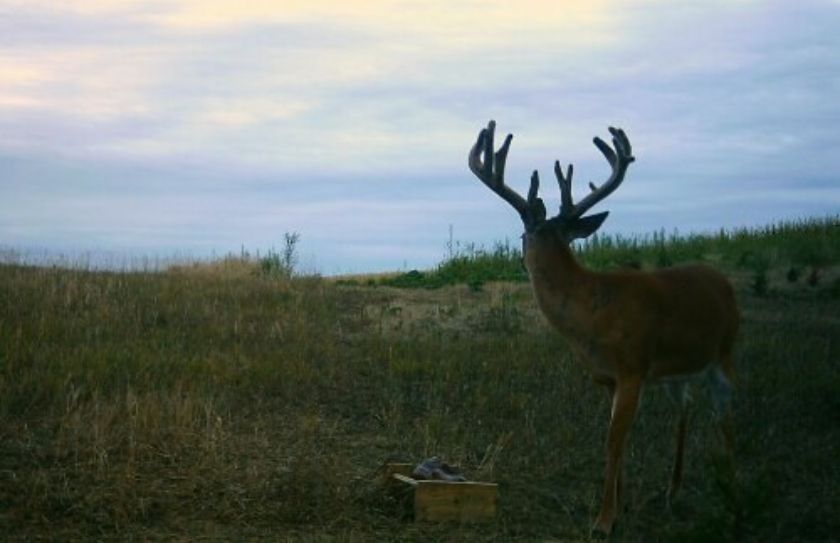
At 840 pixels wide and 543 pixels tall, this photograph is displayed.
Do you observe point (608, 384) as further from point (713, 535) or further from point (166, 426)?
point (166, 426)

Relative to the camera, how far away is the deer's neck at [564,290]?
9.47 metres

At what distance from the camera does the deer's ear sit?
981cm

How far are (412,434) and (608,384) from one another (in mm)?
2356

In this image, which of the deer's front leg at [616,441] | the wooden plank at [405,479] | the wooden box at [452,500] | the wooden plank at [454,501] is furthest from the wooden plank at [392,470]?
the deer's front leg at [616,441]

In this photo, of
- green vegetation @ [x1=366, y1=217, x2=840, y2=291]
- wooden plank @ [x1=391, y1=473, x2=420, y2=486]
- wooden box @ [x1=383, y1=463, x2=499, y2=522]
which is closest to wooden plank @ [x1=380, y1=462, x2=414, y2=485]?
wooden plank @ [x1=391, y1=473, x2=420, y2=486]

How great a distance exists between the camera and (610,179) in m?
10.1

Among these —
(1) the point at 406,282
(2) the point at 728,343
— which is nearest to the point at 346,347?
(2) the point at 728,343

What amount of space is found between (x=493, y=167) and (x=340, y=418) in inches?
119

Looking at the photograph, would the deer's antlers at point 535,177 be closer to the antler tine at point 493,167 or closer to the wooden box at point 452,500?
the antler tine at point 493,167

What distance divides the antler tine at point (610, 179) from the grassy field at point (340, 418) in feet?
6.84

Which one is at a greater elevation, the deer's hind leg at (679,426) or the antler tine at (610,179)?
the antler tine at (610,179)

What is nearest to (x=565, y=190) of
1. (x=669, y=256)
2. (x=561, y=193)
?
(x=561, y=193)

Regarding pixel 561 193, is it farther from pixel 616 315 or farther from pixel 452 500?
pixel 452 500

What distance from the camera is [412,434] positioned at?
1130 centimetres
